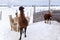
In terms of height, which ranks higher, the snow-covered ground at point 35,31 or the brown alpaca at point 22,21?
the brown alpaca at point 22,21

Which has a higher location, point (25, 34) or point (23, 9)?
point (23, 9)

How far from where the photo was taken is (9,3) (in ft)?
3.91

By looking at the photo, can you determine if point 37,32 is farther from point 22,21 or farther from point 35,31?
point 22,21

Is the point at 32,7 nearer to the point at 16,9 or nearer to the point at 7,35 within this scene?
the point at 16,9

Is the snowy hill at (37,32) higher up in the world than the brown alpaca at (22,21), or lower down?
lower down

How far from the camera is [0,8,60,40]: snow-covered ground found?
110 cm

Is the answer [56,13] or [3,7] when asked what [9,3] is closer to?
[3,7]

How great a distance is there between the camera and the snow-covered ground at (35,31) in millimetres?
1104

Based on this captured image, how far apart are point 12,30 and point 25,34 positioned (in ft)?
0.38

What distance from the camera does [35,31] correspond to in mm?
1135

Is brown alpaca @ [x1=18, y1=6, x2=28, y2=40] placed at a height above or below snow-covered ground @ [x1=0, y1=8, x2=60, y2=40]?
above

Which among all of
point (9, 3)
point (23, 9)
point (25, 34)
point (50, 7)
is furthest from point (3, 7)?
point (50, 7)

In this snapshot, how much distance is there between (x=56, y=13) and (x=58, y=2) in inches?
4.0

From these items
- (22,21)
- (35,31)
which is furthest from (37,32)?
(22,21)
